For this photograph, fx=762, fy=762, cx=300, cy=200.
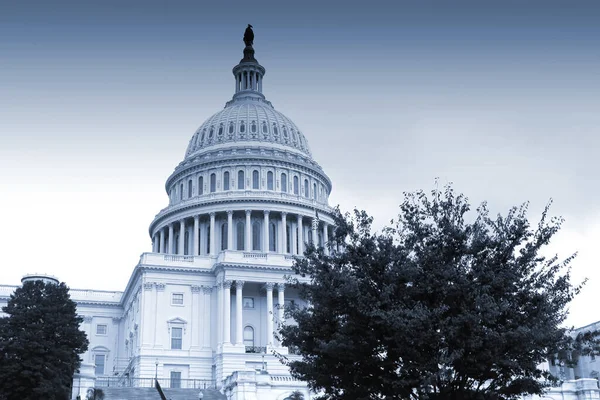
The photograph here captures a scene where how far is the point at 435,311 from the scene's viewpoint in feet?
92.0

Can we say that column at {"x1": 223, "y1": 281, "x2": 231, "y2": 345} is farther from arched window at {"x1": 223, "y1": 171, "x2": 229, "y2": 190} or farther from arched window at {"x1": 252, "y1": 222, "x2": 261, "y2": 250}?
arched window at {"x1": 223, "y1": 171, "x2": 229, "y2": 190}

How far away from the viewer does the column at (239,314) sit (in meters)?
74.1

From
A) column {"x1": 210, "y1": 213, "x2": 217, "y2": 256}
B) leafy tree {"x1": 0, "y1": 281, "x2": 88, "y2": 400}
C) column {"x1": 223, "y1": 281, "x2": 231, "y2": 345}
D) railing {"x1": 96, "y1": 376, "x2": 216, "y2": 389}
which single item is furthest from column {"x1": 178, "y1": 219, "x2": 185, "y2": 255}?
leafy tree {"x1": 0, "y1": 281, "x2": 88, "y2": 400}

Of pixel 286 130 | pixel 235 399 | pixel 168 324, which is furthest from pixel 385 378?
pixel 286 130

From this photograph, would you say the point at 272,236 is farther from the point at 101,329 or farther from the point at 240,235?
the point at 101,329

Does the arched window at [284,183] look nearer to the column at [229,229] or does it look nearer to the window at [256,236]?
the window at [256,236]

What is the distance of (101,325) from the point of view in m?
95.5

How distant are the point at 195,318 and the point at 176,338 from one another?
276 cm

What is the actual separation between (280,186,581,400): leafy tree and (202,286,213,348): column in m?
45.1

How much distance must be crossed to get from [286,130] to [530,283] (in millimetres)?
78079

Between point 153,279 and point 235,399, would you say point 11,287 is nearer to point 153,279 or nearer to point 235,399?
point 153,279

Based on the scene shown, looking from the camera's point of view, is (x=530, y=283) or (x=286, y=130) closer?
(x=530, y=283)

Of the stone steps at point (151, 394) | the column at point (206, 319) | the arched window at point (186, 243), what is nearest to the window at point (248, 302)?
the column at point (206, 319)

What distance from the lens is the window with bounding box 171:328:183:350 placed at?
75312 mm
